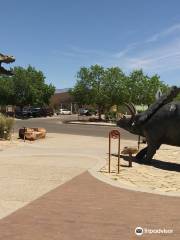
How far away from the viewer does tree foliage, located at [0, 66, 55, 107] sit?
61.9m

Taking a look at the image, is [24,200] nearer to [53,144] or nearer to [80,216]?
[80,216]

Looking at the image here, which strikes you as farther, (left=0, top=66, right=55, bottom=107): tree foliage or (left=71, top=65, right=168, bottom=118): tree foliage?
(left=0, top=66, right=55, bottom=107): tree foliage

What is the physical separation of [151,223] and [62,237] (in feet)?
5.30

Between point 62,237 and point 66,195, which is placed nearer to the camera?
point 62,237

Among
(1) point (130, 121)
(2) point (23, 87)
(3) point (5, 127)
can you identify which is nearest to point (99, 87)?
(2) point (23, 87)

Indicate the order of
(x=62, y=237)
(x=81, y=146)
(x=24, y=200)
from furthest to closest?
(x=81, y=146), (x=24, y=200), (x=62, y=237)

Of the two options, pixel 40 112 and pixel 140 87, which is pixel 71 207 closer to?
pixel 140 87

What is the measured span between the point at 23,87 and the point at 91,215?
182ft

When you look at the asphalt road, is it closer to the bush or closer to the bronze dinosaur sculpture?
the bush

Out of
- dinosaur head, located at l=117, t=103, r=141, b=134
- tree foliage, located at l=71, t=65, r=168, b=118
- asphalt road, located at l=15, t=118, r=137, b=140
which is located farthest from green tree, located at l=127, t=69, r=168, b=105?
dinosaur head, located at l=117, t=103, r=141, b=134

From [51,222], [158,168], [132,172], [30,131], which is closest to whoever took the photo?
[51,222]

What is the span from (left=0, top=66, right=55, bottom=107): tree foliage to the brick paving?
53.1 m

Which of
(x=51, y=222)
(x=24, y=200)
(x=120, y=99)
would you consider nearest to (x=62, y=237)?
(x=51, y=222)

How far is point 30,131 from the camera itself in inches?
889
